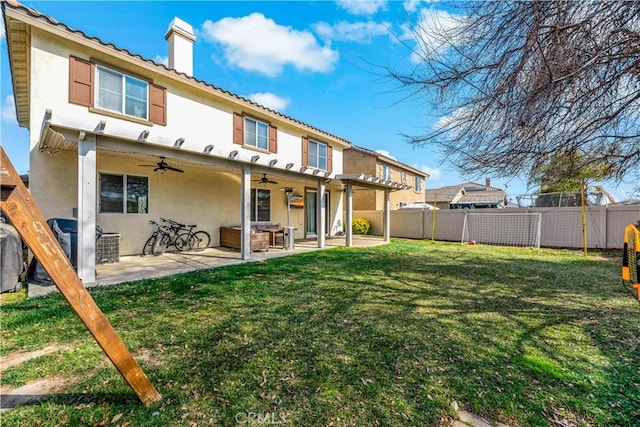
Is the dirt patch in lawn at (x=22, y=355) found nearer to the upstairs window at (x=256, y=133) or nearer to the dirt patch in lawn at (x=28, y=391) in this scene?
the dirt patch in lawn at (x=28, y=391)

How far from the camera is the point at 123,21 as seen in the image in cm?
694

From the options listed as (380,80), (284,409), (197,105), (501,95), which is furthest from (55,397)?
(197,105)

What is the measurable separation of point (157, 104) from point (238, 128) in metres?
2.52

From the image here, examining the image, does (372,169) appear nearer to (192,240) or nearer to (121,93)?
(192,240)

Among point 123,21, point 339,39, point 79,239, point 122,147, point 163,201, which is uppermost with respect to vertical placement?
point 123,21

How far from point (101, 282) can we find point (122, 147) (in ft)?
8.38

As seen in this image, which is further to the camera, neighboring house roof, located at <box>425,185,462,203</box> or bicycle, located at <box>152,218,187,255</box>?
neighboring house roof, located at <box>425,185,462,203</box>

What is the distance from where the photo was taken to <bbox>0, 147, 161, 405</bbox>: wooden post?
1.43 metres

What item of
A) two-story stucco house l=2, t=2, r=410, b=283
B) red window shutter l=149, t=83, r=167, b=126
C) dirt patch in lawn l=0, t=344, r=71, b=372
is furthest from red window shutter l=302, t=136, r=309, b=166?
dirt patch in lawn l=0, t=344, r=71, b=372

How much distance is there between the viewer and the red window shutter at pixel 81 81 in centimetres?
596

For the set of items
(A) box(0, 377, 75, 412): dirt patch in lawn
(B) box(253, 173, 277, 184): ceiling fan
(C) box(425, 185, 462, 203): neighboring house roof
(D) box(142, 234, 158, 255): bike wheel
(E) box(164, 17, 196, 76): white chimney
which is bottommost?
(A) box(0, 377, 75, 412): dirt patch in lawn

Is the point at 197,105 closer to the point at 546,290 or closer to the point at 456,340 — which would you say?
the point at 456,340

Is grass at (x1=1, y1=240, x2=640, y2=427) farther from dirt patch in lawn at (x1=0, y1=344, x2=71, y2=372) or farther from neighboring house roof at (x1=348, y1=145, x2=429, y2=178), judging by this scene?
neighboring house roof at (x1=348, y1=145, x2=429, y2=178)

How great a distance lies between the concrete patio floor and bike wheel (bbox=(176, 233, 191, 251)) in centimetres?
32
